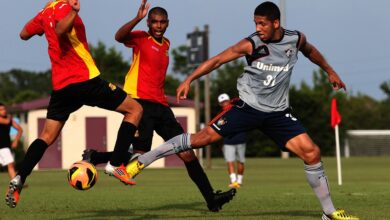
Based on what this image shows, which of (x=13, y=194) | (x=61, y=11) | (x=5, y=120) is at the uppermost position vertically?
(x=61, y=11)

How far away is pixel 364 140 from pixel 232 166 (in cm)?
5380

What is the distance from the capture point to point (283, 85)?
1027 centimetres

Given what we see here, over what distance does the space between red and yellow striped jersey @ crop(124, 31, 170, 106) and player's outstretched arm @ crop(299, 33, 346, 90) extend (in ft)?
7.56

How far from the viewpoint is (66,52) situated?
10.3 metres

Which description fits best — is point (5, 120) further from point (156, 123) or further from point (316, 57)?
point (316, 57)

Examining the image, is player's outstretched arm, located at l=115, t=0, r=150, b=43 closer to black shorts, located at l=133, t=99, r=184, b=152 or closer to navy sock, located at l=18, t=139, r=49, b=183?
black shorts, located at l=133, t=99, r=184, b=152

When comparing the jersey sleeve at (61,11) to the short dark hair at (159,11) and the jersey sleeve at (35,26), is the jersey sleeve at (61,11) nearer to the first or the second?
the jersey sleeve at (35,26)

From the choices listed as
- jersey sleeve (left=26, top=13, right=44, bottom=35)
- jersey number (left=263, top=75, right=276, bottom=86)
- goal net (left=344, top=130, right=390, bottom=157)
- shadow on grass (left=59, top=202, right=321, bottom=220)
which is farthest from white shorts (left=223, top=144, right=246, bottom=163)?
goal net (left=344, top=130, right=390, bottom=157)

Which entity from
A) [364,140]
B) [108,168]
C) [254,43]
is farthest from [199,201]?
[364,140]

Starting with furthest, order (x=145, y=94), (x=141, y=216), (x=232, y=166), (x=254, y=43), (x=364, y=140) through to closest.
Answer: (x=364, y=140) → (x=232, y=166) → (x=145, y=94) → (x=141, y=216) → (x=254, y=43)

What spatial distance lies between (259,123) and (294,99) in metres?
59.2

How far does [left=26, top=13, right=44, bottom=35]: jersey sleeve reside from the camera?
1057cm

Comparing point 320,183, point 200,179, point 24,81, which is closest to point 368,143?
point 200,179

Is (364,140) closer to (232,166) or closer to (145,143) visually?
(232,166)
